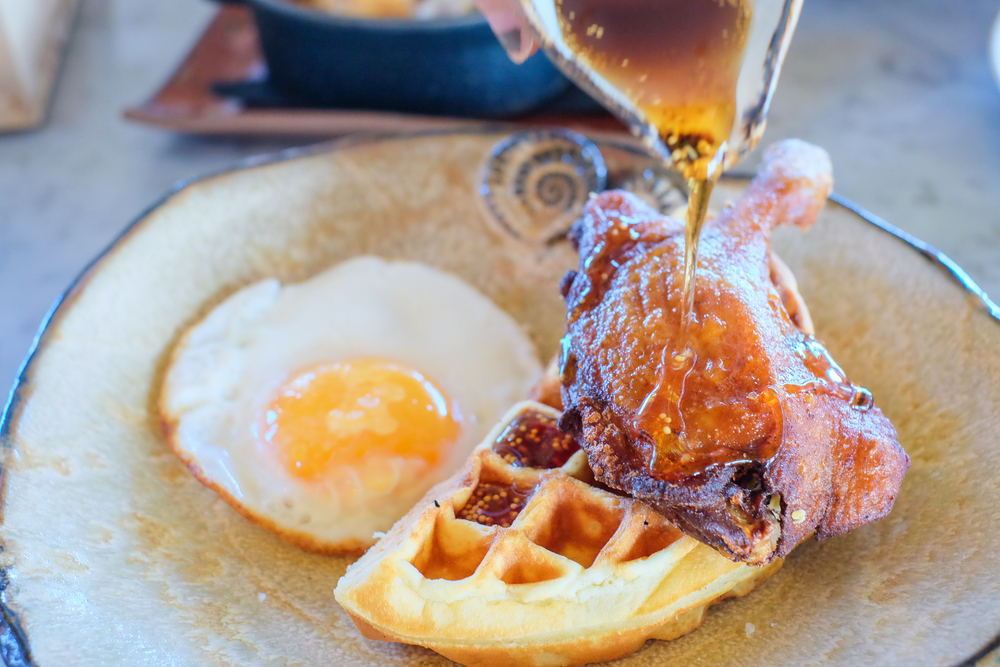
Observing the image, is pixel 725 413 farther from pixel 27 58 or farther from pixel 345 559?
pixel 27 58

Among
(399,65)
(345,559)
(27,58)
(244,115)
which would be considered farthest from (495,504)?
(27,58)

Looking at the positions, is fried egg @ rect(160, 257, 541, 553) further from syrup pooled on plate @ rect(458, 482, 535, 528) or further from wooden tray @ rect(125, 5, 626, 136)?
wooden tray @ rect(125, 5, 626, 136)

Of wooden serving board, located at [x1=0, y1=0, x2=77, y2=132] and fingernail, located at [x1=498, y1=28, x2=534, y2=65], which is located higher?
fingernail, located at [x1=498, y1=28, x2=534, y2=65]

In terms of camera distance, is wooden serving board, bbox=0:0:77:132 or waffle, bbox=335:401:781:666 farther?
wooden serving board, bbox=0:0:77:132

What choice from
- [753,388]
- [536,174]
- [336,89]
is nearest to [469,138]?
[536,174]

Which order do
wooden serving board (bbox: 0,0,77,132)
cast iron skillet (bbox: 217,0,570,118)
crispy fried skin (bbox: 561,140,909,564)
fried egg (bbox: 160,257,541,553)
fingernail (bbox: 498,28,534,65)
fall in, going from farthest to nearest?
1. wooden serving board (bbox: 0,0,77,132)
2. cast iron skillet (bbox: 217,0,570,118)
3. fried egg (bbox: 160,257,541,553)
4. fingernail (bbox: 498,28,534,65)
5. crispy fried skin (bbox: 561,140,909,564)

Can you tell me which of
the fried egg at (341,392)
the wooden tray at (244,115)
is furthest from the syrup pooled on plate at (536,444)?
the wooden tray at (244,115)

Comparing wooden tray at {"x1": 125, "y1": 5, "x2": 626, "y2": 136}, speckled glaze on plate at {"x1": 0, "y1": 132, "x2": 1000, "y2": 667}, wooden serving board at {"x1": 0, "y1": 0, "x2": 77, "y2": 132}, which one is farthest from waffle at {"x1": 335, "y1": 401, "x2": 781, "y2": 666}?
wooden serving board at {"x1": 0, "y1": 0, "x2": 77, "y2": 132}
